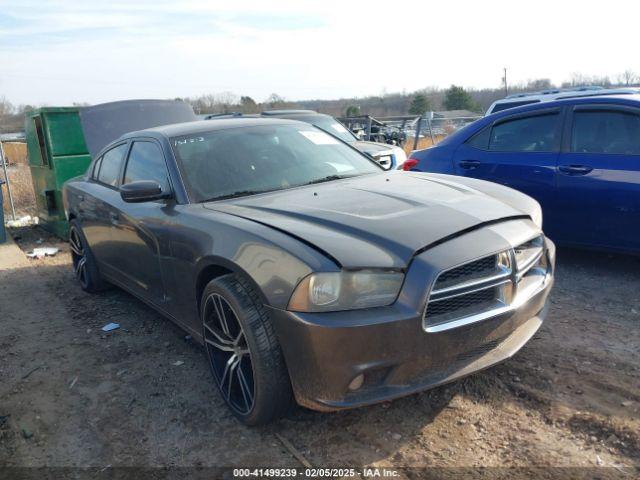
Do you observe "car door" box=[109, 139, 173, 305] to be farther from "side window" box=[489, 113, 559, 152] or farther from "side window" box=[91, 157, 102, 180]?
"side window" box=[489, 113, 559, 152]

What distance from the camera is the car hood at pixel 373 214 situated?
262 centimetres

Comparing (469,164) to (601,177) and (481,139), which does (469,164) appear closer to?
(481,139)

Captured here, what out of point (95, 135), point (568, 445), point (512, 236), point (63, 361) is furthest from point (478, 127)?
point (95, 135)

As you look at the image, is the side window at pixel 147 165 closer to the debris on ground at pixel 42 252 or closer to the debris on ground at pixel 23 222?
the debris on ground at pixel 42 252

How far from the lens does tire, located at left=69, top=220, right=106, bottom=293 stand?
17.7 feet

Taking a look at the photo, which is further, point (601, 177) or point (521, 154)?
point (521, 154)

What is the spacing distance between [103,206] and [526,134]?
389 cm

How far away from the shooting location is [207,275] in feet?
10.8

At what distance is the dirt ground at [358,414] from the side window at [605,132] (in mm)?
1206

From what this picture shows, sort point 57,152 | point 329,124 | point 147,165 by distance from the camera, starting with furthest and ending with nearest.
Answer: point 329,124 < point 57,152 < point 147,165

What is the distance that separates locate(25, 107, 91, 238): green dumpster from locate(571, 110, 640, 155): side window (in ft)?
20.7

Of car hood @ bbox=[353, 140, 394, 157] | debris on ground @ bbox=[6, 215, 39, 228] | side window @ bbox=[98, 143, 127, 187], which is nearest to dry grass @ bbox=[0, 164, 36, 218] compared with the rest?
debris on ground @ bbox=[6, 215, 39, 228]

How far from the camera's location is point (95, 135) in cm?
800

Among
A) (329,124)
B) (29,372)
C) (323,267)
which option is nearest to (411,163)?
(323,267)
